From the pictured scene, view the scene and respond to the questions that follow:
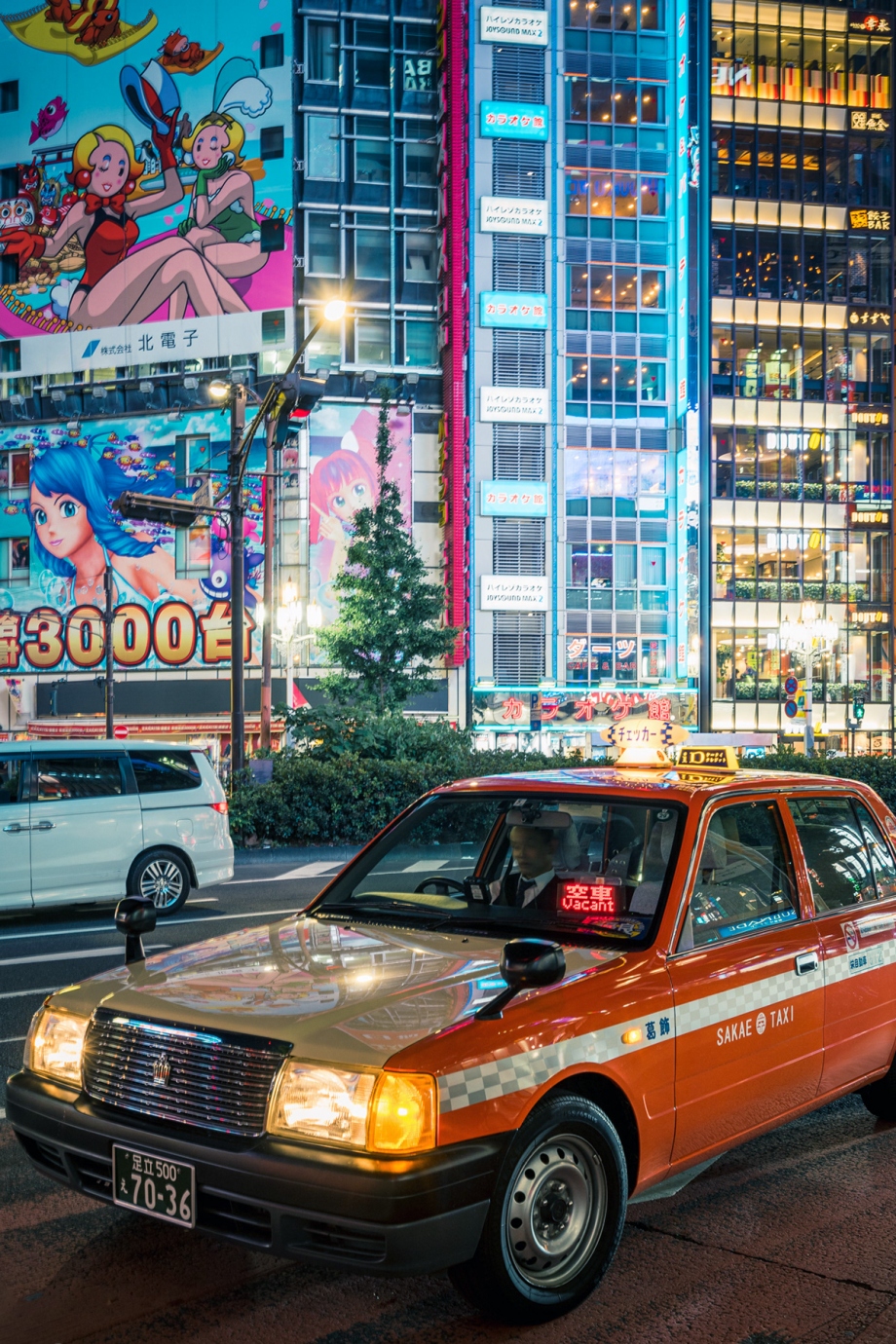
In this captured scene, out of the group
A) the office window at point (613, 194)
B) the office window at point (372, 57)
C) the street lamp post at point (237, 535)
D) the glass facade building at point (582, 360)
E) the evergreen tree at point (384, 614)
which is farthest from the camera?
the office window at point (613, 194)

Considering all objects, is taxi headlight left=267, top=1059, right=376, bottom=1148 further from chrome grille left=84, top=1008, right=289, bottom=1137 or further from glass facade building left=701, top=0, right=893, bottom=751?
glass facade building left=701, top=0, right=893, bottom=751

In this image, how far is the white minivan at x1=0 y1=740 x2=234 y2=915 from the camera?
Answer: 9984mm

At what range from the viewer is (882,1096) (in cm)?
516

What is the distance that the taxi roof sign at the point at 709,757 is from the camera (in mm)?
4938

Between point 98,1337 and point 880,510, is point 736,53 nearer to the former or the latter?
point 880,510

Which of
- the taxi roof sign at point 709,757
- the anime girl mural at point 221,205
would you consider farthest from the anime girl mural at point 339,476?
the taxi roof sign at point 709,757

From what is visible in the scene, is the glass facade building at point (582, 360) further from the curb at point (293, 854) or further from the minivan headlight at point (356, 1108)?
the minivan headlight at point (356, 1108)

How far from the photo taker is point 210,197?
48.7m

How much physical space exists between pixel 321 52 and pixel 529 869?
53340 millimetres

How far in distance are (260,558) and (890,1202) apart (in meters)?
44.0

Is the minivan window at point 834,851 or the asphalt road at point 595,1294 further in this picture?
the minivan window at point 834,851

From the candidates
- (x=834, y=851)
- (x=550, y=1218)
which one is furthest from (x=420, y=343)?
(x=550, y=1218)

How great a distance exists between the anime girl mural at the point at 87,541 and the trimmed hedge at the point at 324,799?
31.3 m

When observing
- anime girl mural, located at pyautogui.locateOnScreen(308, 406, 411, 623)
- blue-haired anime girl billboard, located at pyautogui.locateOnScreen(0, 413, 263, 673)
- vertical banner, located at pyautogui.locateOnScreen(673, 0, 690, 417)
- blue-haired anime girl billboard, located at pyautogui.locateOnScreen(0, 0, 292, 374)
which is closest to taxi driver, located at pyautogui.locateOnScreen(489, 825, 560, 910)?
anime girl mural, located at pyautogui.locateOnScreen(308, 406, 411, 623)
